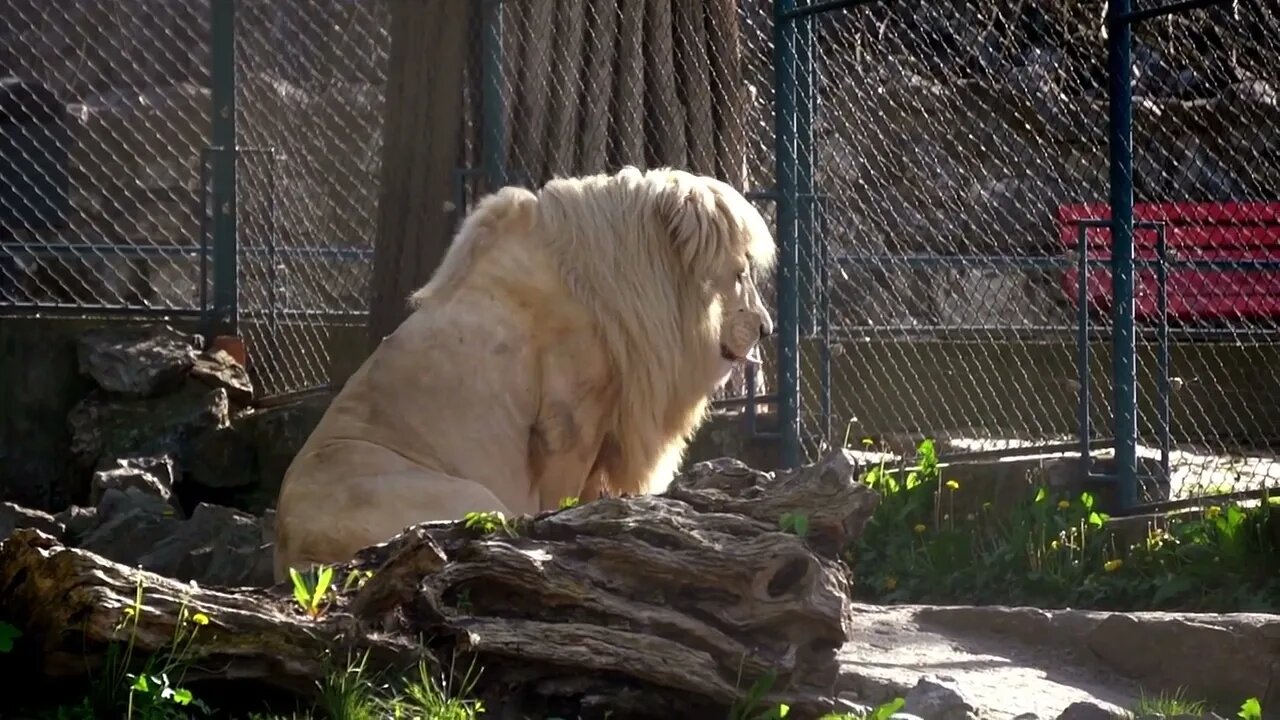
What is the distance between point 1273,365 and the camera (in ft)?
37.1

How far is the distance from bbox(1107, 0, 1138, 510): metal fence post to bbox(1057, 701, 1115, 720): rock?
3041mm

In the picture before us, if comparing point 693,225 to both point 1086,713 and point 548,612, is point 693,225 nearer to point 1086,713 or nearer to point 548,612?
point 548,612

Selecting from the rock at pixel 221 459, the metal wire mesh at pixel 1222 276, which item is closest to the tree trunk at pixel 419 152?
the rock at pixel 221 459

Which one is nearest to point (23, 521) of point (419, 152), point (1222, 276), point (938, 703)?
point (419, 152)

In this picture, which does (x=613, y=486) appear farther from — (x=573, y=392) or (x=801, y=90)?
(x=801, y=90)

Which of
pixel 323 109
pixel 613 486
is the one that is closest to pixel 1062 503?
pixel 613 486

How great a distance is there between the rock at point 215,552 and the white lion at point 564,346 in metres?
1.12

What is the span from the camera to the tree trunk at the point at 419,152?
7.88 m

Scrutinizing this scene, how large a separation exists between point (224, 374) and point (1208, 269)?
647cm

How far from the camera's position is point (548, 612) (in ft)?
10.8

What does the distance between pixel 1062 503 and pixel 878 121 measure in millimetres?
9284

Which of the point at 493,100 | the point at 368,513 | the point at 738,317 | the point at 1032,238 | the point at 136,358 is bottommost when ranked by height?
the point at 368,513

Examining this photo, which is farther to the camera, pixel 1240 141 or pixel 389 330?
pixel 1240 141

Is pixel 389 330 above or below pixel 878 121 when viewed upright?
below
